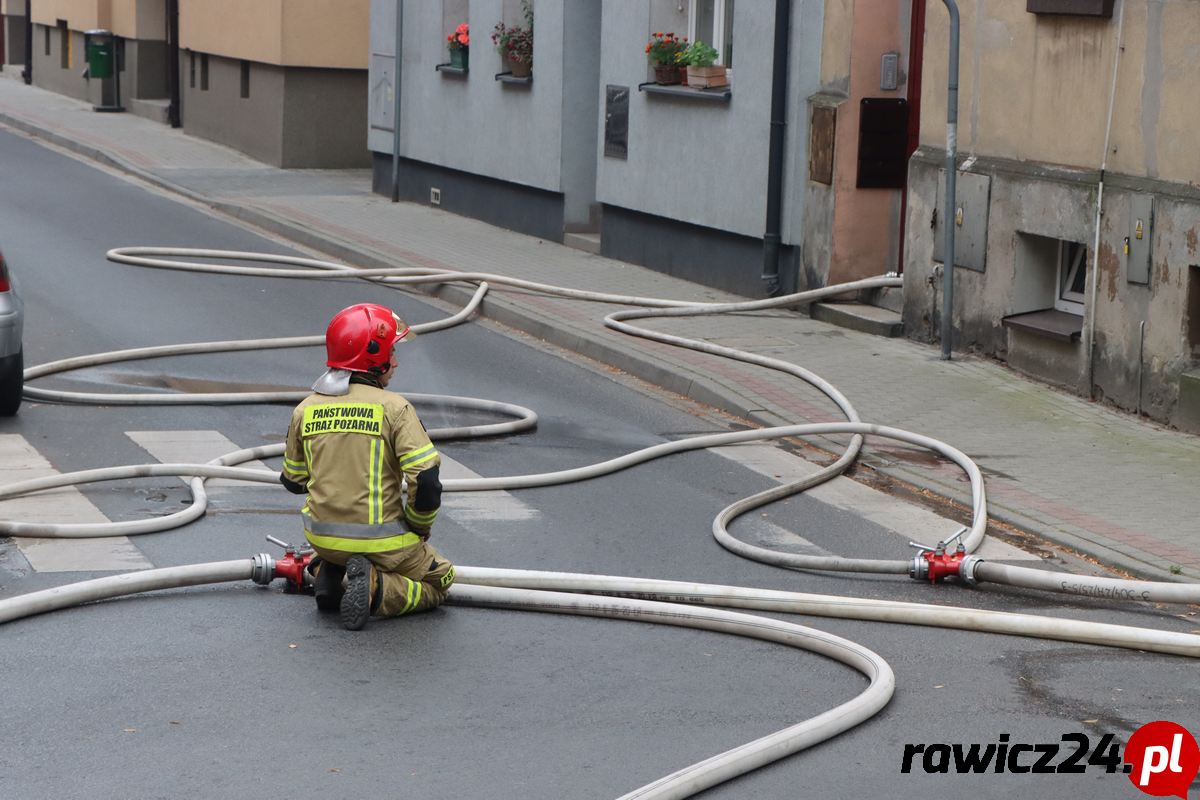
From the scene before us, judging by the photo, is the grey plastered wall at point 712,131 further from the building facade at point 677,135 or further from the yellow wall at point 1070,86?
the yellow wall at point 1070,86

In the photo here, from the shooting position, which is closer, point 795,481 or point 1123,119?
point 795,481

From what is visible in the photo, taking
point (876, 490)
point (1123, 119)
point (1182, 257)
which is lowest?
point (876, 490)

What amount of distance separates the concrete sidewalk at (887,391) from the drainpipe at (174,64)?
10.8 metres

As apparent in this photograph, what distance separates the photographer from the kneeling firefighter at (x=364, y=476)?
669cm

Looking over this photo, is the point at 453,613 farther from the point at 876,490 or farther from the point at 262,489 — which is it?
the point at 876,490

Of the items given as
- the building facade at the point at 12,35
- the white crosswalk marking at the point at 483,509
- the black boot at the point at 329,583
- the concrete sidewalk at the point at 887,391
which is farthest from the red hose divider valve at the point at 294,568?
the building facade at the point at 12,35

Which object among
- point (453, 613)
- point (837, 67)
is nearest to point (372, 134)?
point (837, 67)

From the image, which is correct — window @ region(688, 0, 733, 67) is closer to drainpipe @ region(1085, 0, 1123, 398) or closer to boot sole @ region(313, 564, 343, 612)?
drainpipe @ region(1085, 0, 1123, 398)

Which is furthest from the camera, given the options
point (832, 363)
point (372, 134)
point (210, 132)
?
point (210, 132)

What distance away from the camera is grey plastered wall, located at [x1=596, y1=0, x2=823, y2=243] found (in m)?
15.5

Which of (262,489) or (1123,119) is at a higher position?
(1123,119)

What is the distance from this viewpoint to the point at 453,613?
702 centimetres

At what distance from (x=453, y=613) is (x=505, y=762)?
1623 millimetres

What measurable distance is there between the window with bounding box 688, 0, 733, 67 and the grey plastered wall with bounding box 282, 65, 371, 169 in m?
10.7
